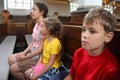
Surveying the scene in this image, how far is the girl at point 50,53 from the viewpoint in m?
2.08

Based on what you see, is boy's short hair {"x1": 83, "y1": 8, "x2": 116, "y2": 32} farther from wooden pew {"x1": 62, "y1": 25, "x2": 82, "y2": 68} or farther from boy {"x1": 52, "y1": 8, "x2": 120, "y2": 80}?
wooden pew {"x1": 62, "y1": 25, "x2": 82, "y2": 68}

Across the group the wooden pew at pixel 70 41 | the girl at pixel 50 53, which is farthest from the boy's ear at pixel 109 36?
the girl at pixel 50 53

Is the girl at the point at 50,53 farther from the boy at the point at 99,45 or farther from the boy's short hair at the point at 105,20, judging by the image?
the boy's short hair at the point at 105,20

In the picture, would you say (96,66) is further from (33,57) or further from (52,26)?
(33,57)

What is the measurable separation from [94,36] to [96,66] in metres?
0.19

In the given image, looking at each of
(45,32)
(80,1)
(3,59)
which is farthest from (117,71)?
(80,1)

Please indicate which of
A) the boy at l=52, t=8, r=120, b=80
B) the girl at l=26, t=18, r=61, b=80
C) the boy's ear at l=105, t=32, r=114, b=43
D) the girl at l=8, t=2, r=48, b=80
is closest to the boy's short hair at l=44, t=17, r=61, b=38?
the girl at l=26, t=18, r=61, b=80

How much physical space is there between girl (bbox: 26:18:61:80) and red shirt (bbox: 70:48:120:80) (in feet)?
1.98

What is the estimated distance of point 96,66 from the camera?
4.25 feet

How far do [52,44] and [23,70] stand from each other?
784 mm

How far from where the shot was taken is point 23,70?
2699 millimetres

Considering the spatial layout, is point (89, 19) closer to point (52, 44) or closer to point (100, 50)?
point (100, 50)

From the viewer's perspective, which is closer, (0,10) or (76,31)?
(76,31)

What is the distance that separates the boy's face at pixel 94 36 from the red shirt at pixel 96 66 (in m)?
0.07
